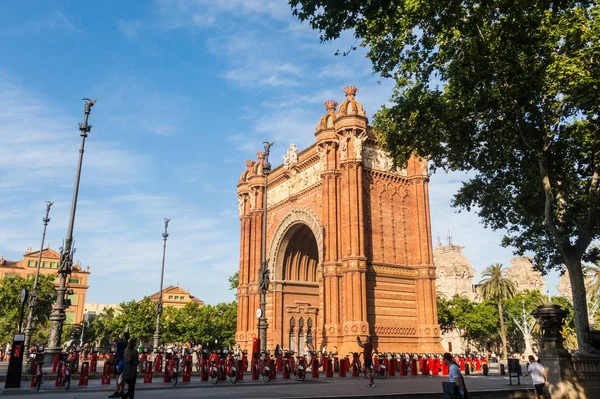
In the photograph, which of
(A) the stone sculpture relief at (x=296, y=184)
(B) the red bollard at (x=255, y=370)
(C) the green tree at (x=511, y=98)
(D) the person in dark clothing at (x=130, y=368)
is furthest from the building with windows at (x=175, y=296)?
(D) the person in dark clothing at (x=130, y=368)

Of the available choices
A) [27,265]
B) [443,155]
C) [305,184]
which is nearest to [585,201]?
[443,155]

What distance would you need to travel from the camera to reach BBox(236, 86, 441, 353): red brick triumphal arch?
33.3 m

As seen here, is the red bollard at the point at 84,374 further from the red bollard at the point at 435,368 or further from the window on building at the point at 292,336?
the window on building at the point at 292,336

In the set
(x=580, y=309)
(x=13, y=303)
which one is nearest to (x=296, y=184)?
(x=580, y=309)

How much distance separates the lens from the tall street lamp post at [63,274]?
60.2ft

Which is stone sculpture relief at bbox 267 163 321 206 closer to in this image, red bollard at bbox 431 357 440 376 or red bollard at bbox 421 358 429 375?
red bollard at bbox 431 357 440 376

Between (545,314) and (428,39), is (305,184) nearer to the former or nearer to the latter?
(428,39)

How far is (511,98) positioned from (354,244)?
18372 mm

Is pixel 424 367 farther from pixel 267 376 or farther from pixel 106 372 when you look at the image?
pixel 106 372

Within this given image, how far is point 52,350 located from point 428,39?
18.4 meters

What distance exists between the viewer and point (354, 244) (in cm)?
3319

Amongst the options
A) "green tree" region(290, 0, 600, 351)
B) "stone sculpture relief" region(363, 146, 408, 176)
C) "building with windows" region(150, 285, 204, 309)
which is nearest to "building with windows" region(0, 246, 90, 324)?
"building with windows" region(150, 285, 204, 309)

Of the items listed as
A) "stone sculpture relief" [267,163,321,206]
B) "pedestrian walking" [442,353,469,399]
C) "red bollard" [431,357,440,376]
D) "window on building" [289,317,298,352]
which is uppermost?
"stone sculpture relief" [267,163,321,206]

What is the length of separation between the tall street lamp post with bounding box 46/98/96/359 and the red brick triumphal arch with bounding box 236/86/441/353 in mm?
18463
